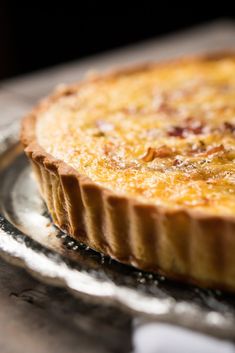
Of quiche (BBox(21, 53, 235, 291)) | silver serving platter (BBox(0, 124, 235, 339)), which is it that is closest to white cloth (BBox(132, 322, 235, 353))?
silver serving platter (BBox(0, 124, 235, 339))

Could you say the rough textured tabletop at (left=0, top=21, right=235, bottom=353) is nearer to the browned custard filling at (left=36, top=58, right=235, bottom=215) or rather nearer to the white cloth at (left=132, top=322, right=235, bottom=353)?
the white cloth at (left=132, top=322, right=235, bottom=353)

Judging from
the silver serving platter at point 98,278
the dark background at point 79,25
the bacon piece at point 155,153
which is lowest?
the dark background at point 79,25

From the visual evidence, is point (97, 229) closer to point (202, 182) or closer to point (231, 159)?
point (202, 182)

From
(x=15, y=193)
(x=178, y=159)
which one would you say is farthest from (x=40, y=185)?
(x=178, y=159)

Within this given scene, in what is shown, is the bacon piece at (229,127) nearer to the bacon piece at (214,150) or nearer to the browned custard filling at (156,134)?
the browned custard filling at (156,134)

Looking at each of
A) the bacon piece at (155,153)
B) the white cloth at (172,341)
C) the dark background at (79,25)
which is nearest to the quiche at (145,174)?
the bacon piece at (155,153)
